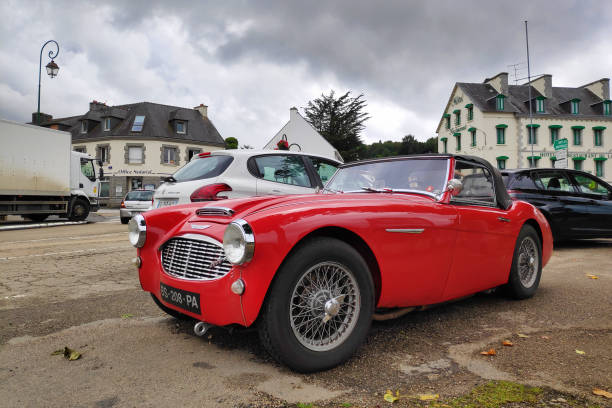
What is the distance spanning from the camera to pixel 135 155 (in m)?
39.6

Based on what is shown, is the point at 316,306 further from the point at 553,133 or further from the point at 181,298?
the point at 553,133

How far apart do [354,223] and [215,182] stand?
3047mm

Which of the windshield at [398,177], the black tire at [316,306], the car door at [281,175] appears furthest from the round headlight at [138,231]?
the car door at [281,175]

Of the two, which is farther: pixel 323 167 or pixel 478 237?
pixel 323 167

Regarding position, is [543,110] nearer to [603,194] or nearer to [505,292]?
[603,194]

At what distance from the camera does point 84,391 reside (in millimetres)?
2176

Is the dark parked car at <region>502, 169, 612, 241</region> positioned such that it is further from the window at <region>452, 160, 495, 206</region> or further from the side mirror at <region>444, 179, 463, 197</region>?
the side mirror at <region>444, 179, 463, 197</region>

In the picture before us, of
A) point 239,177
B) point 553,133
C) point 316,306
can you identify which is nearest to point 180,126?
point 553,133

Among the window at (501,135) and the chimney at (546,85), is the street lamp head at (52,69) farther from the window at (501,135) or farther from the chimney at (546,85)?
the chimney at (546,85)

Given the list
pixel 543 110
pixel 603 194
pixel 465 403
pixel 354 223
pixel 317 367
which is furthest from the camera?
pixel 543 110

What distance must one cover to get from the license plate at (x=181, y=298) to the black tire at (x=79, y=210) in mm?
16156

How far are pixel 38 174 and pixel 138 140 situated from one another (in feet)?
84.5

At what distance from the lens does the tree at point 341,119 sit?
40250 millimetres

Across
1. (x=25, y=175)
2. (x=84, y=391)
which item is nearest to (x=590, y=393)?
(x=84, y=391)
